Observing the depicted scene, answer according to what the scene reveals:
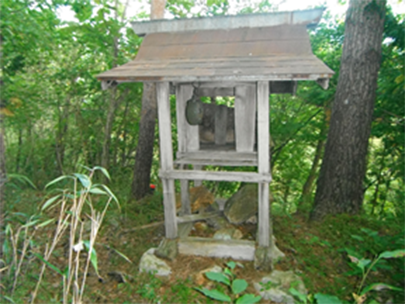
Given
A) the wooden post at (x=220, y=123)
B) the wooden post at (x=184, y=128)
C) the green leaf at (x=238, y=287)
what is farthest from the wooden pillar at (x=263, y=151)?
the green leaf at (x=238, y=287)

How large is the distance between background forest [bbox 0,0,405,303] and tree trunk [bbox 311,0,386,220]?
0.34 metres

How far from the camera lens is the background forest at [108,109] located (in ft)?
13.7

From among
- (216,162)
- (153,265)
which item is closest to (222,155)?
(216,162)

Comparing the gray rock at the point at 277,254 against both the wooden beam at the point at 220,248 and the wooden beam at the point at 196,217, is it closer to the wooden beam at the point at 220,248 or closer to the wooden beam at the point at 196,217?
the wooden beam at the point at 220,248

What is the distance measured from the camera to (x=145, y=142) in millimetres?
5594

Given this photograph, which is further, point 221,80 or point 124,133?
point 124,133

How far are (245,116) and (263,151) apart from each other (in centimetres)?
58

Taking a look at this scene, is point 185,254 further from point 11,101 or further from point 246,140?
point 11,101

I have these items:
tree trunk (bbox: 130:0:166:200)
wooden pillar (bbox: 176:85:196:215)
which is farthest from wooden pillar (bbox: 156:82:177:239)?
tree trunk (bbox: 130:0:166:200)

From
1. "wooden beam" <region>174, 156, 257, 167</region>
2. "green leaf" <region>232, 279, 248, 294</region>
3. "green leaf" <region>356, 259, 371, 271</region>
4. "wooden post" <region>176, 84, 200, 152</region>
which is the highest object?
"wooden post" <region>176, 84, 200, 152</region>

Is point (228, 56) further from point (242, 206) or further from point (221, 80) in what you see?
point (242, 206)

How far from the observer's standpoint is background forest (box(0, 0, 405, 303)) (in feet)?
13.7

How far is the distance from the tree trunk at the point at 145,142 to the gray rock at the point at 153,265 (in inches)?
90.2

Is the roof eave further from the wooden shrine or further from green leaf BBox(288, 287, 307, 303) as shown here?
green leaf BBox(288, 287, 307, 303)
